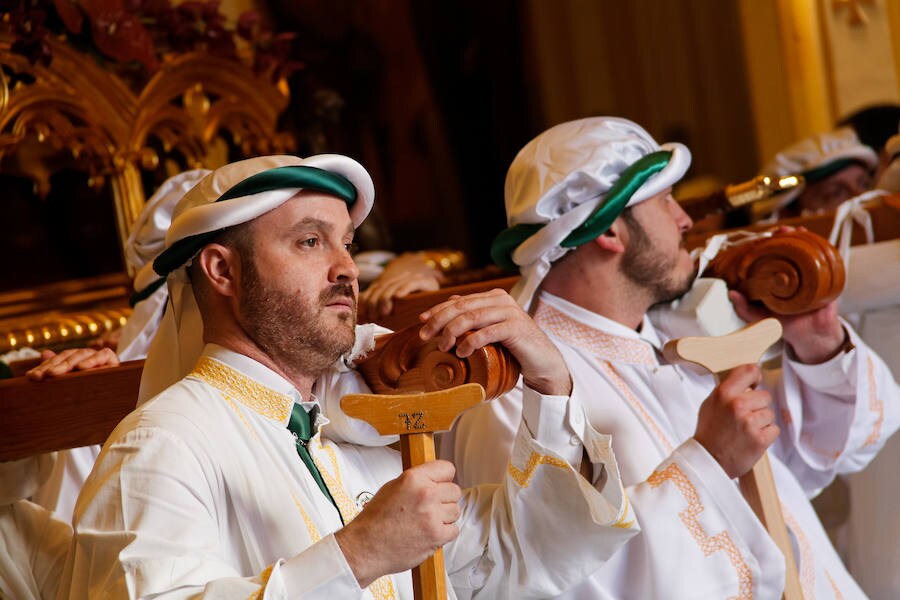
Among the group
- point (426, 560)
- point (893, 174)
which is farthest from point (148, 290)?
point (893, 174)

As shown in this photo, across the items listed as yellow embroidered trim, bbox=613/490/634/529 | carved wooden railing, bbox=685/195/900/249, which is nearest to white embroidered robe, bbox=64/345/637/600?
yellow embroidered trim, bbox=613/490/634/529

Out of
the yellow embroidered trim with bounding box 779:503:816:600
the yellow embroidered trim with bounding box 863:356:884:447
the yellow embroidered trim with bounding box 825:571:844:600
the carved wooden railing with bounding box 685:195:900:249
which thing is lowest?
the yellow embroidered trim with bounding box 825:571:844:600

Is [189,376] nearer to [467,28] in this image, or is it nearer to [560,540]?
[560,540]

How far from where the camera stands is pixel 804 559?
3.11 meters

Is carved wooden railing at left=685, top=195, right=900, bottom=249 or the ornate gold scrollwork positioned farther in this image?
the ornate gold scrollwork

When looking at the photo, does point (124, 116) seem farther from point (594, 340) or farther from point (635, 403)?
point (635, 403)

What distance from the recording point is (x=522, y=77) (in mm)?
9320

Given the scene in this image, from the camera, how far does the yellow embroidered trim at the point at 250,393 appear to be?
2324 mm

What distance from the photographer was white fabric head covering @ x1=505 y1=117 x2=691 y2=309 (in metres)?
3.16

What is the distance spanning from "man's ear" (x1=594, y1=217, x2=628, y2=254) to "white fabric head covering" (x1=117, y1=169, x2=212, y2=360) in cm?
119

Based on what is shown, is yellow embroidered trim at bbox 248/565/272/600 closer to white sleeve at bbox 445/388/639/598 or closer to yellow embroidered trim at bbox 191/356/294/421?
yellow embroidered trim at bbox 191/356/294/421


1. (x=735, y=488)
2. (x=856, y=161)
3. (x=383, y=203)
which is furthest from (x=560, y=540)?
(x=383, y=203)

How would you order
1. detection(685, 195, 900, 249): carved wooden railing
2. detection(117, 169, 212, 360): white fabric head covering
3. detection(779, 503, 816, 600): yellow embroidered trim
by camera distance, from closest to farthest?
detection(779, 503, 816, 600): yellow embroidered trim → detection(117, 169, 212, 360): white fabric head covering → detection(685, 195, 900, 249): carved wooden railing

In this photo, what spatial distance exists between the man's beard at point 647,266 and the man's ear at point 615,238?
2cm
